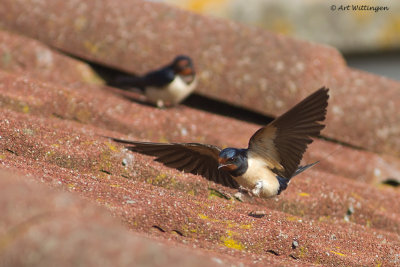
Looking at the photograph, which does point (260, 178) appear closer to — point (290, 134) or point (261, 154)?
point (261, 154)

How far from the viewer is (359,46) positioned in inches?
413

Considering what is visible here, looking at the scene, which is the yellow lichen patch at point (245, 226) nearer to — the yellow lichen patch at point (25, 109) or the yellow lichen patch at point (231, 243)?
the yellow lichen patch at point (231, 243)

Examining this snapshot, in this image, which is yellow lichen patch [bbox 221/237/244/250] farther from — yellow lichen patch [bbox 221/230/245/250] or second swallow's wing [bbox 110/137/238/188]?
second swallow's wing [bbox 110/137/238/188]

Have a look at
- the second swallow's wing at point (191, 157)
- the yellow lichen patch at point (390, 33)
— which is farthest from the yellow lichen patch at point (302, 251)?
the yellow lichen patch at point (390, 33)

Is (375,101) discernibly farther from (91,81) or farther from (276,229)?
(276,229)

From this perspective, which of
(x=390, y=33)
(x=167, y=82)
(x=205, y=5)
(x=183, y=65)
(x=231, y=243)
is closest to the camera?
(x=231, y=243)

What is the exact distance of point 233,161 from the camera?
12.0 ft

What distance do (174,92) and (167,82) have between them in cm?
25

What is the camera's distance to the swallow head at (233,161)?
12.0 ft

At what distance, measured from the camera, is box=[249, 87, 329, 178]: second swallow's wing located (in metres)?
3.47

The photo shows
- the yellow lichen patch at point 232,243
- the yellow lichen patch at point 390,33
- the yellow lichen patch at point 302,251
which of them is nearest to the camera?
the yellow lichen patch at point 232,243

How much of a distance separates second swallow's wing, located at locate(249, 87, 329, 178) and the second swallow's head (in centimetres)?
166

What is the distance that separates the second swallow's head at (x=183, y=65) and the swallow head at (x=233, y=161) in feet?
5.49

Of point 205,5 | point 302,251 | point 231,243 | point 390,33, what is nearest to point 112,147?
point 231,243
